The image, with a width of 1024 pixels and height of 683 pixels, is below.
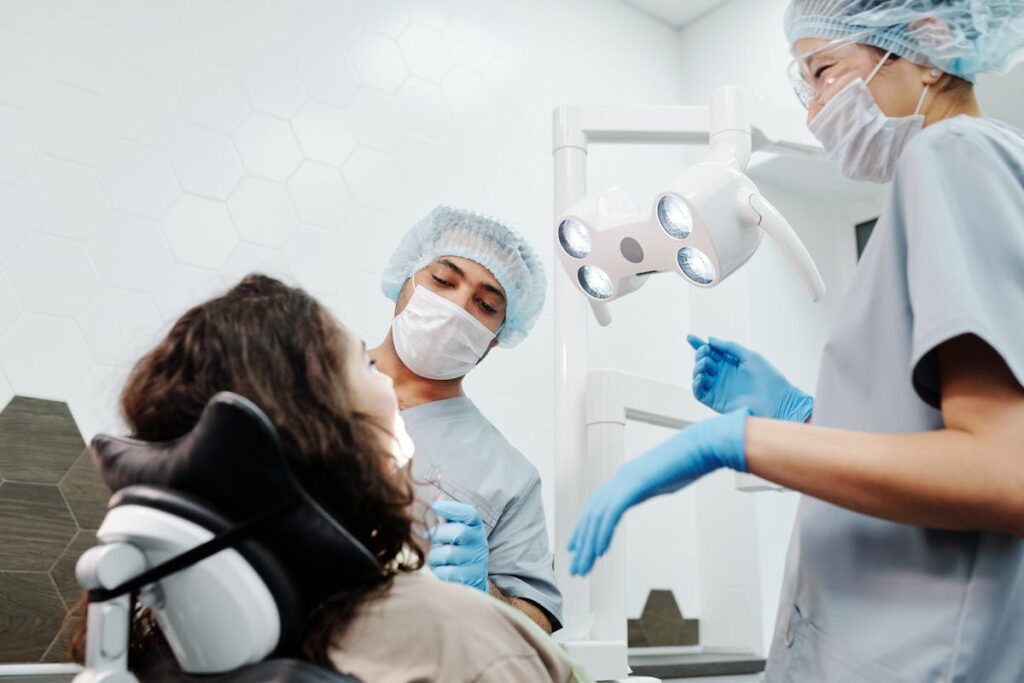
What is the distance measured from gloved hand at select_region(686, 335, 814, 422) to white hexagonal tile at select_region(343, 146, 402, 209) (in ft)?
3.73

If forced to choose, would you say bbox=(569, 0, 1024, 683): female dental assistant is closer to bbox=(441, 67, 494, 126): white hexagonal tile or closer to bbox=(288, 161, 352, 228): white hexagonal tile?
bbox=(288, 161, 352, 228): white hexagonal tile

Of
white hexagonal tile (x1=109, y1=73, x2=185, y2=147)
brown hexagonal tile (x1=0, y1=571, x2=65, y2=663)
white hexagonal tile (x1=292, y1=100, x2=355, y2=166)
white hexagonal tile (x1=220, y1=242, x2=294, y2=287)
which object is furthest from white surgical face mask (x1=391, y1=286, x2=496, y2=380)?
brown hexagonal tile (x1=0, y1=571, x2=65, y2=663)

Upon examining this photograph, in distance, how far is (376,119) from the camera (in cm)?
238

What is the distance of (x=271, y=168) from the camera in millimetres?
2172

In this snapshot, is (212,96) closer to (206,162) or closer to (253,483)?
(206,162)

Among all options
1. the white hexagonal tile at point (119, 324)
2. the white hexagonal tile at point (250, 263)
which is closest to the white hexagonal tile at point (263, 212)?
the white hexagonal tile at point (250, 263)

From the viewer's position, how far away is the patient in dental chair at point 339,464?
31.0 inches

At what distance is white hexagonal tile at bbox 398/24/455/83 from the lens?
8.20 ft

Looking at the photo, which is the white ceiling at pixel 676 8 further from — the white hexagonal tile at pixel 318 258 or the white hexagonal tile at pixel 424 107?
the white hexagonal tile at pixel 318 258

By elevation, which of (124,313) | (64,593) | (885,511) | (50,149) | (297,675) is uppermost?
(50,149)

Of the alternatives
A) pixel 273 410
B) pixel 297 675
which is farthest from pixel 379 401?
pixel 297 675

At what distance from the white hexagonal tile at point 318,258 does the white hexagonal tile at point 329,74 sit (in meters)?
0.36

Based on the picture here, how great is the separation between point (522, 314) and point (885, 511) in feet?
3.95

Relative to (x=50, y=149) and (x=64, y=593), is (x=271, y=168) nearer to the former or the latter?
(x=50, y=149)
